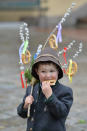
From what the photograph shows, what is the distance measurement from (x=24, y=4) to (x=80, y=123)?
642 inches

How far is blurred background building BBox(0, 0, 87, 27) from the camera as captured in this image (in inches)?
745

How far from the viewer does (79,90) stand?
262 inches

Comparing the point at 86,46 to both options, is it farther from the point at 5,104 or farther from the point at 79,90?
the point at 5,104

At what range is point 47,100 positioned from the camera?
A: 2877mm

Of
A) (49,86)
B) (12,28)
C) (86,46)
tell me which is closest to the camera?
(49,86)

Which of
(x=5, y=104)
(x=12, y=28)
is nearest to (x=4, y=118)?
(x=5, y=104)

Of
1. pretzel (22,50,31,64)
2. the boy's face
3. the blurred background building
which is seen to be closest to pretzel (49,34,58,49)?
pretzel (22,50,31,64)

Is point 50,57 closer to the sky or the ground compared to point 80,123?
closer to the sky

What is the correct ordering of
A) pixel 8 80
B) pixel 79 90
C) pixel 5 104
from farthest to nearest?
pixel 8 80, pixel 79 90, pixel 5 104

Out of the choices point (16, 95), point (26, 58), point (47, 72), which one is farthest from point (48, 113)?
point (16, 95)

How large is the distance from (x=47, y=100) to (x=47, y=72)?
0.23 metres

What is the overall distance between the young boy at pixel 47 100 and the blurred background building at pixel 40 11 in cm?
1589

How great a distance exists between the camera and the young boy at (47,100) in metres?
2.93

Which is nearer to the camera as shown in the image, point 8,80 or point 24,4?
point 8,80
